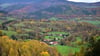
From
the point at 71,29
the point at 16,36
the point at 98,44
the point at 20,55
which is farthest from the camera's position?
the point at 71,29

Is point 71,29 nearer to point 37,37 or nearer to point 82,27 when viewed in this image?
point 82,27

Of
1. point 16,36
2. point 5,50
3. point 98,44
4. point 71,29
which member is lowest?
point 71,29

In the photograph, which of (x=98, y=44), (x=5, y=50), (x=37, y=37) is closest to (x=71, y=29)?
(x=37, y=37)

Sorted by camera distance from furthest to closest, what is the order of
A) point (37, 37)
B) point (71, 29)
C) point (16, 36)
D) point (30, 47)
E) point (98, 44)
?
point (71, 29)
point (37, 37)
point (16, 36)
point (30, 47)
point (98, 44)

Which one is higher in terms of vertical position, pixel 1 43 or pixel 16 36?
pixel 1 43

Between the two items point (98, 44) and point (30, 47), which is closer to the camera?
point (98, 44)

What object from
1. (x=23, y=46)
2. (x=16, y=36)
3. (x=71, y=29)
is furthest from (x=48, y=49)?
(x=71, y=29)

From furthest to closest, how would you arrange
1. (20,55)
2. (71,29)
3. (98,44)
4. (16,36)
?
(71,29) → (16,36) → (20,55) → (98,44)

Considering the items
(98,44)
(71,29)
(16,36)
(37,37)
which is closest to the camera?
(98,44)

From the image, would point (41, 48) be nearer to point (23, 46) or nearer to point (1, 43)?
point (23, 46)
